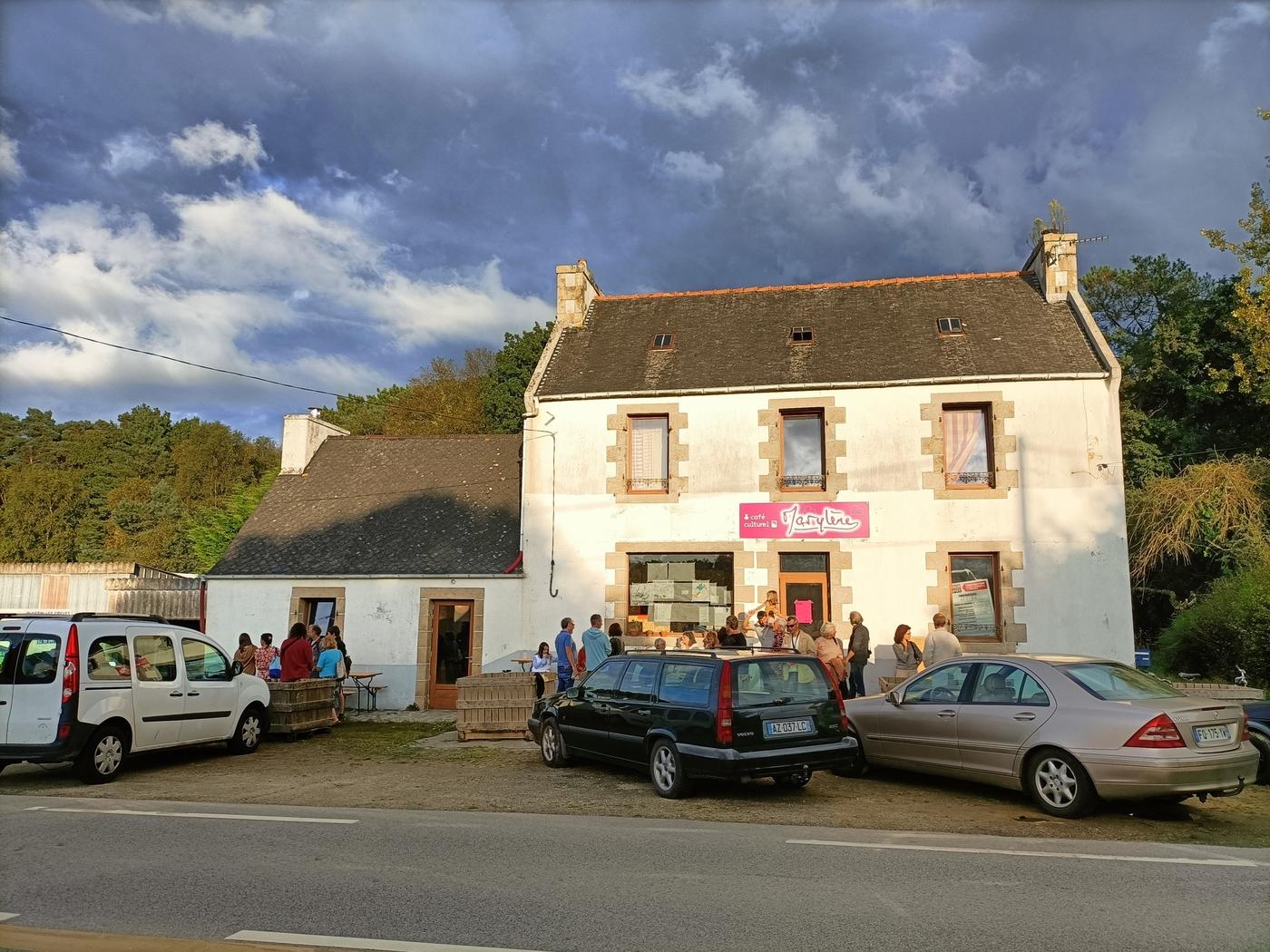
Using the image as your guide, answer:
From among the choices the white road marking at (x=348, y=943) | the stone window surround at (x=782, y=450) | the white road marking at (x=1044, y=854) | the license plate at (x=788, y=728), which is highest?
the stone window surround at (x=782, y=450)

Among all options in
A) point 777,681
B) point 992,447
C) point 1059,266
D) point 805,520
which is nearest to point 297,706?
point 777,681

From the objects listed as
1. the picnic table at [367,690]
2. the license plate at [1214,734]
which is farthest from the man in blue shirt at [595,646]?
the license plate at [1214,734]

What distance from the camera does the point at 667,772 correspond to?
29.1ft

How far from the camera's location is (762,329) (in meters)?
18.1

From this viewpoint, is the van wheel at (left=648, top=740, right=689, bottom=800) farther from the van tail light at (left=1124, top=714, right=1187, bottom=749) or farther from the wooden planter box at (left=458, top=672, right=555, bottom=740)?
the wooden planter box at (left=458, top=672, right=555, bottom=740)

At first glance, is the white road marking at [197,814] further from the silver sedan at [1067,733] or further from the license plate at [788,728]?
the silver sedan at [1067,733]

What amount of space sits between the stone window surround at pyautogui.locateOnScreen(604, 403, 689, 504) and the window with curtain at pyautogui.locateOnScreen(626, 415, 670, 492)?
9 cm

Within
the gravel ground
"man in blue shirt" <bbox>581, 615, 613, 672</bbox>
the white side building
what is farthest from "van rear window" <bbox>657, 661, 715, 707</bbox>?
the white side building

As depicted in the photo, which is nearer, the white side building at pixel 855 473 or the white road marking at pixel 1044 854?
the white road marking at pixel 1044 854

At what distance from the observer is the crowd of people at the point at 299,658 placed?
13969 millimetres

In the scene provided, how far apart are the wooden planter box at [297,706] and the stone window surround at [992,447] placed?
35.4 feet

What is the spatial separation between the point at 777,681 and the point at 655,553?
7789 millimetres

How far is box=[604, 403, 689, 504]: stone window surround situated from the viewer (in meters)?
16.5

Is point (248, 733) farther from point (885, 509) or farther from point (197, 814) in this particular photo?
point (885, 509)
